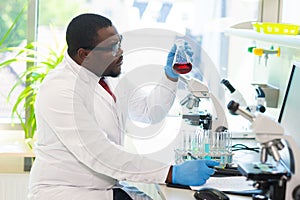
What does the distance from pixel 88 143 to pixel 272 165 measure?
0.74 meters

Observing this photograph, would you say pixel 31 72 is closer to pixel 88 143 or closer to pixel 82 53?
pixel 82 53

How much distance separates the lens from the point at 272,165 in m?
1.48

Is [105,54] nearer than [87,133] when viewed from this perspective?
No

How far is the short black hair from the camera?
2.14 m

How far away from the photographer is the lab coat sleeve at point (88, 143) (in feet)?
6.40

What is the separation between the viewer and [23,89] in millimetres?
3410

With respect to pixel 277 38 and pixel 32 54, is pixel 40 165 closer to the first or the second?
pixel 277 38

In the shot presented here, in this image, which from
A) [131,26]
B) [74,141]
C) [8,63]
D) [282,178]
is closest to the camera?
[282,178]

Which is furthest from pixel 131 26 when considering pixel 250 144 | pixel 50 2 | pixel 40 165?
pixel 40 165

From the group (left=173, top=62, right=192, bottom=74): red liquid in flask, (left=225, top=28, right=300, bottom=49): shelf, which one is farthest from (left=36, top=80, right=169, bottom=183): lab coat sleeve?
(left=225, top=28, right=300, bottom=49): shelf

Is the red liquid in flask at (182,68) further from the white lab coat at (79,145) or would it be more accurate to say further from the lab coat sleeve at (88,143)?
the lab coat sleeve at (88,143)

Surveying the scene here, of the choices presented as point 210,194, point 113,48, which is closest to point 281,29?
point 113,48

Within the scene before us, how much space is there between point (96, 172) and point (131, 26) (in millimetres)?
1476

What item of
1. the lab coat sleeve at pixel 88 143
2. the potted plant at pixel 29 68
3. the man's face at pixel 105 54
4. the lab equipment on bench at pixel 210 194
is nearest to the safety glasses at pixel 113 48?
the man's face at pixel 105 54
